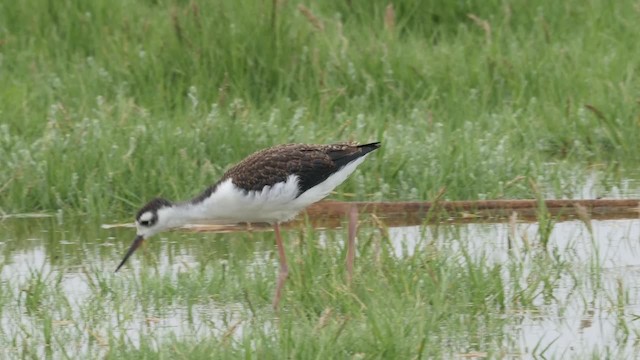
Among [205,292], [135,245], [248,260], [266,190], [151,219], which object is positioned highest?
[266,190]

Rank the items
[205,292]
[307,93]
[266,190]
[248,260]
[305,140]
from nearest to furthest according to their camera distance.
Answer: [205,292]
[266,190]
[248,260]
[305,140]
[307,93]

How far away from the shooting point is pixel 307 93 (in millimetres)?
10078

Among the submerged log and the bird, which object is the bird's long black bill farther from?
the submerged log

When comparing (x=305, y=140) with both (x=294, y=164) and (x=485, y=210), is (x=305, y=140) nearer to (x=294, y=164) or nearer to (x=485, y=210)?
(x=485, y=210)

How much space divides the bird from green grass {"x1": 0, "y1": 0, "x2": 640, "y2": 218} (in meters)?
0.93

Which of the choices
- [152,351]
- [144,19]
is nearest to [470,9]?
[144,19]

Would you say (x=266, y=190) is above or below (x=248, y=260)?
above

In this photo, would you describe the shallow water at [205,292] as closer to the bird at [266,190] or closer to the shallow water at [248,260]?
the shallow water at [248,260]

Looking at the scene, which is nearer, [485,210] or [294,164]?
[294,164]

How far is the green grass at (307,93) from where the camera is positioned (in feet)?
28.3

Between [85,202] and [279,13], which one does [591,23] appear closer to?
[279,13]

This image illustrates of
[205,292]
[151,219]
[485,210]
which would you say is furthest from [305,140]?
[205,292]

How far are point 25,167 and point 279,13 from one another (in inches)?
101

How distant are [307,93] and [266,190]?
9.07 ft
